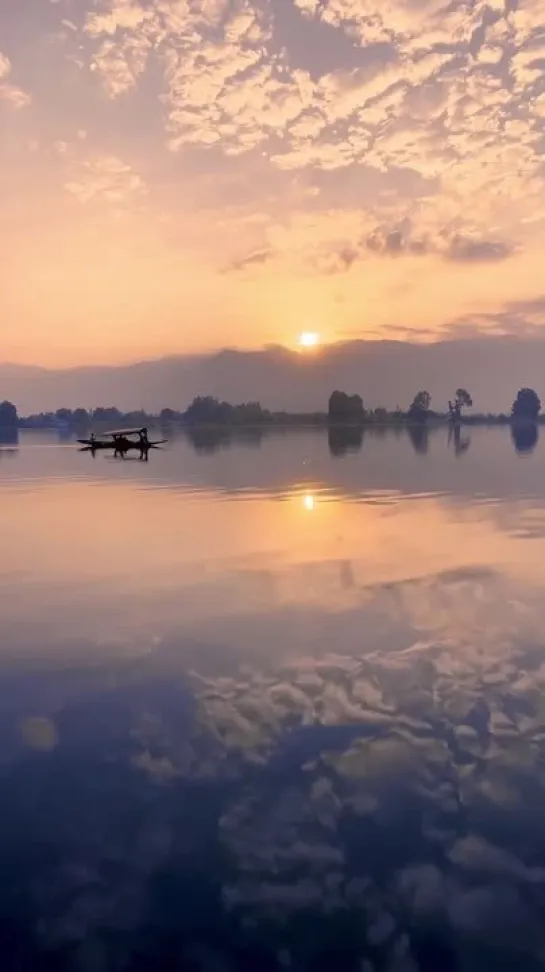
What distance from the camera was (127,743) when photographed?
1212 cm

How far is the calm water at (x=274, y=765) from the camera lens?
8.16 meters

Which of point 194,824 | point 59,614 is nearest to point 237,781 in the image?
point 194,824

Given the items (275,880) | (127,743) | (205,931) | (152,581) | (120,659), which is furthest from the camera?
(152,581)

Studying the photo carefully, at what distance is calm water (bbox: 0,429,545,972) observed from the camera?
26.8 feet

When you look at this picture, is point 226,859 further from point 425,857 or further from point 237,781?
point 425,857

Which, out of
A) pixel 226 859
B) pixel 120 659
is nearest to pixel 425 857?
pixel 226 859

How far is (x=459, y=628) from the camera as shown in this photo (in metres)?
17.8

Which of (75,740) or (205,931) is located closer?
(205,931)

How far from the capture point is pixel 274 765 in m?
11.3

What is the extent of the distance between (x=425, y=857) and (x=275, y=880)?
6.54 ft

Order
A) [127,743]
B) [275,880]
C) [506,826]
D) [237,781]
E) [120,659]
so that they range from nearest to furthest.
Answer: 1. [275,880]
2. [506,826]
3. [237,781]
4. [127,743]
5. [120,659]

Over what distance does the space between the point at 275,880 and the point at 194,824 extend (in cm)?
155

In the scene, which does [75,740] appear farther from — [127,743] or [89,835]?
[89,835]

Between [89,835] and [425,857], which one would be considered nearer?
[425,857]
